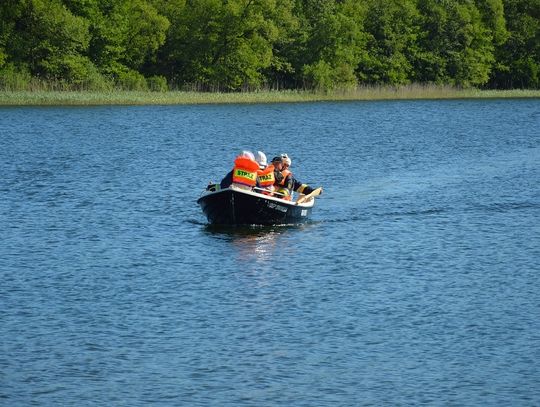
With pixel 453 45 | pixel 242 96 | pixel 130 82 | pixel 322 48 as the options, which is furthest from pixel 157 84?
pixel 453 45

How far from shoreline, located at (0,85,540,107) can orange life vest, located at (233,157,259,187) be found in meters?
52.5

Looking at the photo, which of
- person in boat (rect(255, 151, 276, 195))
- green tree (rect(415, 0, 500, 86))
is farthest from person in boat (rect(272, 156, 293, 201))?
green tree (rect(415, 0, 500, 86))

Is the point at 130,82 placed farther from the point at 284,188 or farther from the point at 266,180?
the point at 266,180

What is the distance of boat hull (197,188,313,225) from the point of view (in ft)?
96.4

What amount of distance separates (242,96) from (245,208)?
2559 inches

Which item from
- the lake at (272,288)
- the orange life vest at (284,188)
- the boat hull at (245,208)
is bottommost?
the lake at (272,288)

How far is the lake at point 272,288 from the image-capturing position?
55.3 feet

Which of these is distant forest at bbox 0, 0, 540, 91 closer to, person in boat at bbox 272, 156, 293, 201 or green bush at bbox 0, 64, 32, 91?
green bush at bbox 0, 64, 32, 91

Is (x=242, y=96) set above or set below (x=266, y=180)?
below

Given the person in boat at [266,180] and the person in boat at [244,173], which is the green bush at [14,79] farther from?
the person in boat at [244,173]

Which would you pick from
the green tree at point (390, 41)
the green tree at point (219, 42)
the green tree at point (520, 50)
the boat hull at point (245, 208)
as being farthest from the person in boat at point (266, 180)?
the green tree at point (520, 50)

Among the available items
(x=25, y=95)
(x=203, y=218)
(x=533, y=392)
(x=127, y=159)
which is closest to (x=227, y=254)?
(x=203, y=218)

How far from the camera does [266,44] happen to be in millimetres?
99688

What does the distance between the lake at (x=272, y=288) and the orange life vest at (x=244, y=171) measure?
1.29 m
